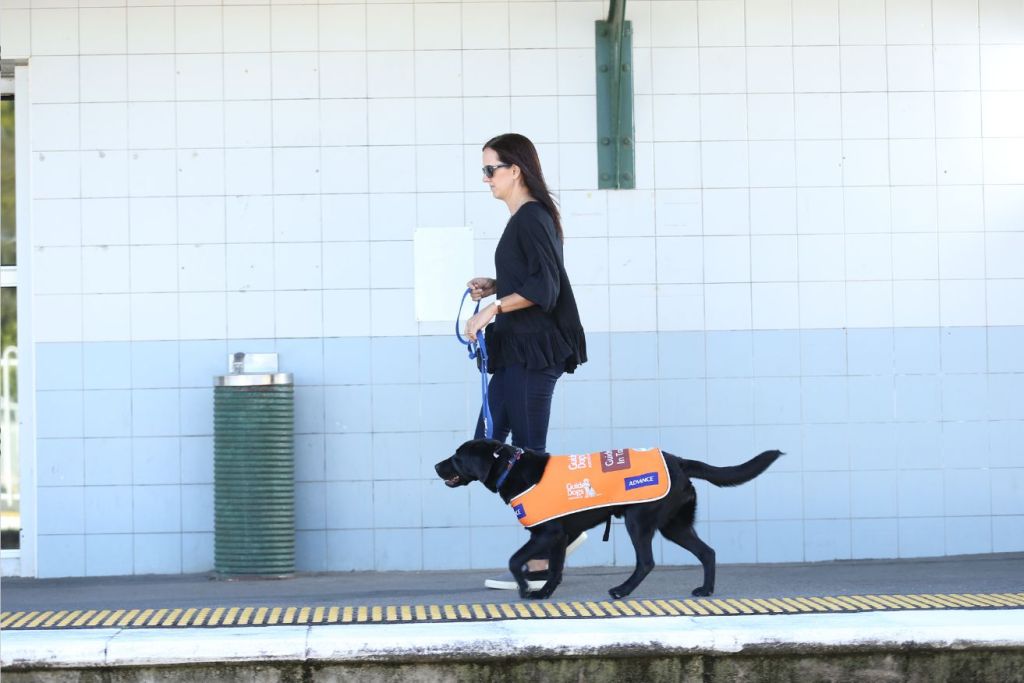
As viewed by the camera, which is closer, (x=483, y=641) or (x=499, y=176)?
(x=483, y=641)

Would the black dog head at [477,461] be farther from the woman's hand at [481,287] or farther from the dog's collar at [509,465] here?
the woman's hand at [481,287]

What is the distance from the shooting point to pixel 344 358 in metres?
7.14

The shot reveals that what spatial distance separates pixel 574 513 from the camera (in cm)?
527

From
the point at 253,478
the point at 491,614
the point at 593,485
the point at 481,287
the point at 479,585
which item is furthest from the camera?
the point at 253,478

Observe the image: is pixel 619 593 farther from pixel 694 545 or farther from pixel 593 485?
pixel 593 485

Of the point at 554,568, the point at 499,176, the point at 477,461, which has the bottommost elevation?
the point at 554,568

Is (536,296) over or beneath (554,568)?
over

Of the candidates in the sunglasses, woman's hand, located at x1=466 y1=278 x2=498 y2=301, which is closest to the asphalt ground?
woman's hand, located at x1=466 y1=278 x2=498 y2=301

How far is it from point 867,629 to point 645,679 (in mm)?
716

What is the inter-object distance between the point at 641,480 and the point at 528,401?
23.9 inches

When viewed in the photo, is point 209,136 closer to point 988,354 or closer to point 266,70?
point 266,70

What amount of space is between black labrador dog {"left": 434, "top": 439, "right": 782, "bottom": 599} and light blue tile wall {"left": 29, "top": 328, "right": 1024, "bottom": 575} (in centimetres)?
172

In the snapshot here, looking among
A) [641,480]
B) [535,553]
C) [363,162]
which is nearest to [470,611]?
[535,553]

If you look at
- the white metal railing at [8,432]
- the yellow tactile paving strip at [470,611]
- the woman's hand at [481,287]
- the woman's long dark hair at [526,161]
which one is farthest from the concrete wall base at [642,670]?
the white metal railing at [8,432]
